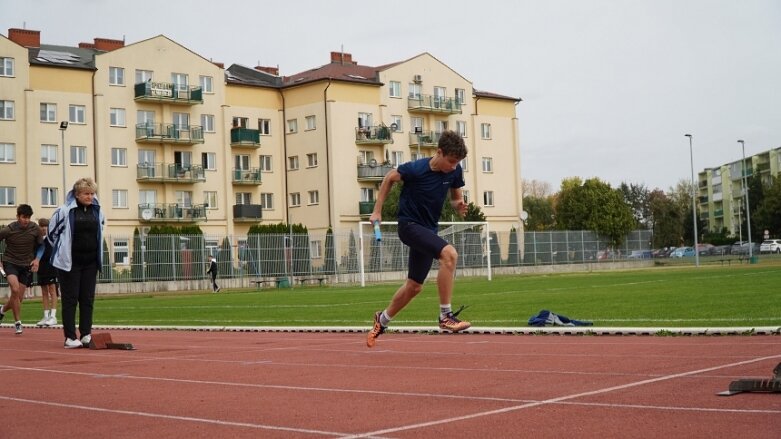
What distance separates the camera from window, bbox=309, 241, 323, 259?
2314 inches

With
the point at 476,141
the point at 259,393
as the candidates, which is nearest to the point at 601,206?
the point at 476,141

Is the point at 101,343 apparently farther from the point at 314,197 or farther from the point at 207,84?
the point at 314,197

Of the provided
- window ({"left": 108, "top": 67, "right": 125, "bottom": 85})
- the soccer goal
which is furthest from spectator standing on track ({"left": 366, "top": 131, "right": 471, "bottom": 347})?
window ({"left": 108, "top": 67, "right": 125, "bottom": 85})

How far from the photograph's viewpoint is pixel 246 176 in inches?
2948

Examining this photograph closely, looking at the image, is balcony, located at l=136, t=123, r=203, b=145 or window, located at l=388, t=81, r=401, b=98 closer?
balcony, located at l=136, t=123, r=203, b=145

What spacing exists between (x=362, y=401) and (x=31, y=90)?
62.0 metres

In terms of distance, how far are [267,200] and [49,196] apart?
57.3 feet

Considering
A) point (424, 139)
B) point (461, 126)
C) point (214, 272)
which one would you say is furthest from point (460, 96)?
point (214, 272)

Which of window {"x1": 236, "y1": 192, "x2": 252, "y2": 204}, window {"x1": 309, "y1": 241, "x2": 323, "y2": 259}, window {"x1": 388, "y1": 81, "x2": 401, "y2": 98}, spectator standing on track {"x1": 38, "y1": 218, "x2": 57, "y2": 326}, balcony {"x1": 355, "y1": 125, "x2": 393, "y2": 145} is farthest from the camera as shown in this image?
window {"x1": 388, "y1": 81, "x2": 401, "y2": 98}

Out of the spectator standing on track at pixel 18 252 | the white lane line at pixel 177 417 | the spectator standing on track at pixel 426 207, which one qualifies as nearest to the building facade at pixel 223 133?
the spectator standing on track at pixel 18 252

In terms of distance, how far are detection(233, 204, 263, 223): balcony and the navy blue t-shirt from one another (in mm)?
64650

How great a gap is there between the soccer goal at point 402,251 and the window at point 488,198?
2206cm

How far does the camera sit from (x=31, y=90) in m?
63.9

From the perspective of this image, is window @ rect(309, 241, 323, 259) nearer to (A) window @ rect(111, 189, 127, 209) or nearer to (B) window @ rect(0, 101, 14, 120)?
(A) window @ rect(111, 189, 127, 209)
